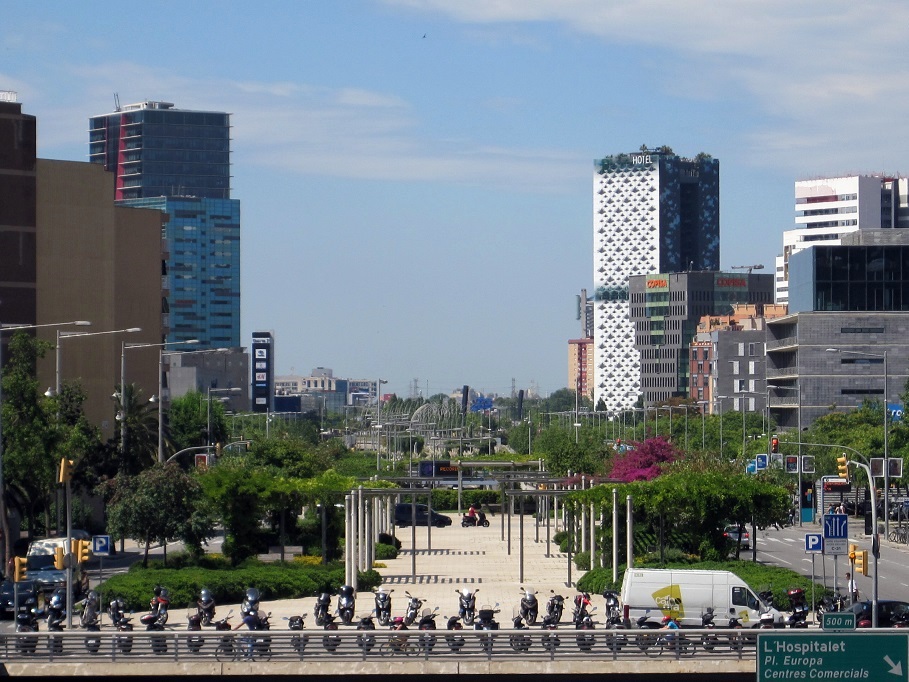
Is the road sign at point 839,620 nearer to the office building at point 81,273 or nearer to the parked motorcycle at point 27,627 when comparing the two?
the parked motorcycle at point 27,627

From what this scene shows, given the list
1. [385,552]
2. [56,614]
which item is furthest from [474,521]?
[56,614]

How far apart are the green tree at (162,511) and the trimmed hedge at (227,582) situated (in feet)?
7.94

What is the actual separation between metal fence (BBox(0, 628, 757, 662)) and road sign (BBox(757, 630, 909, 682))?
5936 mm

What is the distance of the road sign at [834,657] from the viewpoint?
79.9 feet

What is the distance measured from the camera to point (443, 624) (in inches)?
1606

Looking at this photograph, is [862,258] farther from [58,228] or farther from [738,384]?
[58,228]

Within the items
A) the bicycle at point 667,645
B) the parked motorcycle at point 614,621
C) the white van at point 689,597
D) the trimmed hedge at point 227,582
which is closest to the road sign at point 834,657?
the bicycle at point 667,645

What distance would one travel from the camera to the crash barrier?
3056 cm

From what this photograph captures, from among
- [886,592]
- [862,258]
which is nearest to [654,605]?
[886,592]

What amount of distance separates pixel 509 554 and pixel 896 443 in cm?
3942

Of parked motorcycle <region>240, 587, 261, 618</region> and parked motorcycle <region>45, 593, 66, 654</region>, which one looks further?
parked motorcycle <region>45, 593, 66, 654</region>

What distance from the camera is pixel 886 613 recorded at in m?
39.8

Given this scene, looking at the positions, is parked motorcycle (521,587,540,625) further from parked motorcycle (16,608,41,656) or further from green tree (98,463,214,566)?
green tree (98,463,214,566)

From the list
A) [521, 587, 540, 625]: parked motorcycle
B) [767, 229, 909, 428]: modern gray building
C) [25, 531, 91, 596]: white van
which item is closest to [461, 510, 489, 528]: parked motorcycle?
[25, 531, 91, 596]: white van
